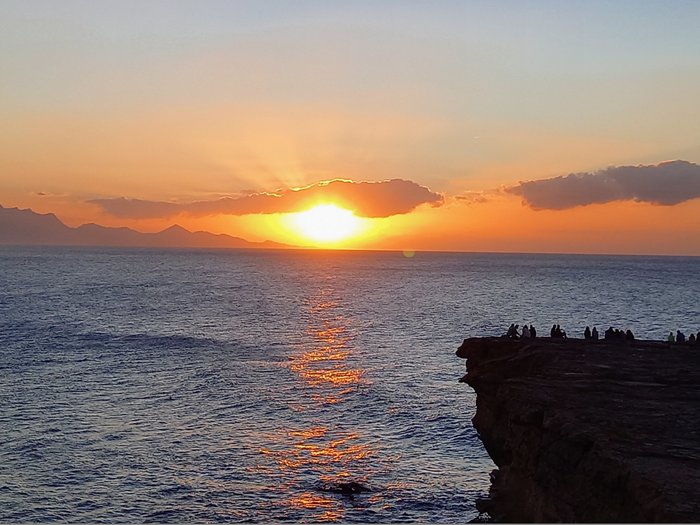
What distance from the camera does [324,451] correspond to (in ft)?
151

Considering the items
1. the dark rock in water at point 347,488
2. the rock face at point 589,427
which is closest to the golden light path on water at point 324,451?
the dark rock in water at point 347,488

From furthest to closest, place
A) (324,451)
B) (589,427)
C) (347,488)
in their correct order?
(324,451)
(347,488)
(589,427)

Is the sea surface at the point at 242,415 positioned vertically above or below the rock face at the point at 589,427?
below

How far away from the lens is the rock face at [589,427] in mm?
17516

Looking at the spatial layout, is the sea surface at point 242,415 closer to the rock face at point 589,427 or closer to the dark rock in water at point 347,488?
the dark rock in water at point 347,488

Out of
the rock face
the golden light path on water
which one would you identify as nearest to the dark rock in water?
the golden light path on water

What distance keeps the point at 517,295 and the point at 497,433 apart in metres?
142

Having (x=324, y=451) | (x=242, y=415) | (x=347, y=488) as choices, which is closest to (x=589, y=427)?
(x=347, y=488)

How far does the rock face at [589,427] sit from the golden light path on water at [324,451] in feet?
38.3

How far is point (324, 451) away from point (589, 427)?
92.1 ft

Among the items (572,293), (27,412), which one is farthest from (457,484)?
(572,293)

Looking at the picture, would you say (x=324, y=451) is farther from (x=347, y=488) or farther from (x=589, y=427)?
(x=589, y=427)

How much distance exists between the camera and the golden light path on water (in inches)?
1484

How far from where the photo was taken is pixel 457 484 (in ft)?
132
